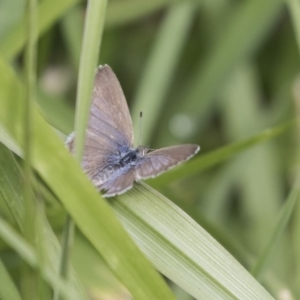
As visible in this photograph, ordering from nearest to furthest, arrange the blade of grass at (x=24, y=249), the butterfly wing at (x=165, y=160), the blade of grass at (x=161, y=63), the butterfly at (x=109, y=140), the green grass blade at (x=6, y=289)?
the blade of grass at (x=24, y=249)
the green grass blade at (x=6, y=289)
the butterfly wing at (x=165, y=160)
the butterfly at (x=109, y=140)
the blade of grass at (x=161, y=63)

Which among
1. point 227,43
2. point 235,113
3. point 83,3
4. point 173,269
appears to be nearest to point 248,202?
point 235,113

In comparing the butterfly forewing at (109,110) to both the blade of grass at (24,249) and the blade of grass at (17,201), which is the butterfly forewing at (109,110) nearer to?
the blade of grass at (17,201)

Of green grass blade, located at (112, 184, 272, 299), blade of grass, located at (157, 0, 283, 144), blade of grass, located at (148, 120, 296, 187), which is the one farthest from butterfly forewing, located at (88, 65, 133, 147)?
blade of grass, located at (157, 0, 283, 144)

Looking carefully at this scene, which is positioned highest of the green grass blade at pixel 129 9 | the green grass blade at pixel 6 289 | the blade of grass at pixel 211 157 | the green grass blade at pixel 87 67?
the green grass blade at pixel 129 9

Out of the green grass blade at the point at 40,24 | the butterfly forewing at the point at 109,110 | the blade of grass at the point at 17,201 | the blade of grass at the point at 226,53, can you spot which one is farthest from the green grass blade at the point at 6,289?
the blade of grass at the point at 226,53

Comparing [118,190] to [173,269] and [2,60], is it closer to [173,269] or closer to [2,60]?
[173,269]

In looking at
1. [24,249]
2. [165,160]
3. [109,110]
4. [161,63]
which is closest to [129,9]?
[161,63]
